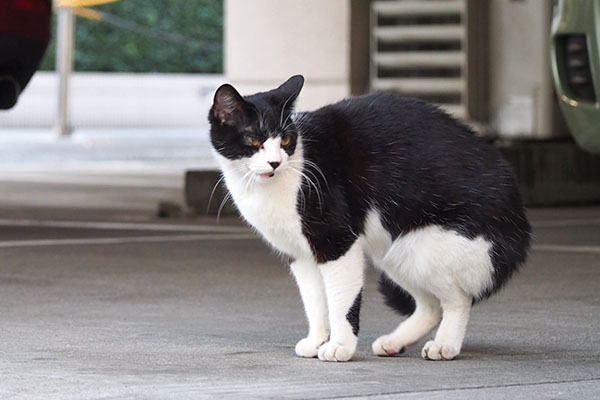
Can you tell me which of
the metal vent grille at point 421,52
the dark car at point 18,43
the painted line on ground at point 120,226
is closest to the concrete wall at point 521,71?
the metal vent grille at point 421,52

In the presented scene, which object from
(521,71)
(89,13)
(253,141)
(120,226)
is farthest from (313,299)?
(89,13)

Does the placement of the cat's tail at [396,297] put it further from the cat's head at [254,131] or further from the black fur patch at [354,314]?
the cat's head at [254,131]

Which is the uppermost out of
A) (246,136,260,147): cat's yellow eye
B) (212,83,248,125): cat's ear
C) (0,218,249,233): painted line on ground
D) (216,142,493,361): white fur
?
(212,83,248,125): cat's ear

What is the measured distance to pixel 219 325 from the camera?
18.6 ft

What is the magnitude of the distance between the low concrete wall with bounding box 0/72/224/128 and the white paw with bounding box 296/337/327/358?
2694 cm

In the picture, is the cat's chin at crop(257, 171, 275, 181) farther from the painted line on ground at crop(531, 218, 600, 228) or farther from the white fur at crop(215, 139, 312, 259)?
the painted line on ground at crop(531, 218, 600, 228)

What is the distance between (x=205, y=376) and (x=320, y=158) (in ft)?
3.04

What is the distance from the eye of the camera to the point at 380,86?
1659cm

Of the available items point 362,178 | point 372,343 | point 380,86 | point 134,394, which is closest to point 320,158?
point 362,178

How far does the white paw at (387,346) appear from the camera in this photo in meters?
4.96

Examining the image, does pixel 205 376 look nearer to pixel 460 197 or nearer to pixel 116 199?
pixel 460 197

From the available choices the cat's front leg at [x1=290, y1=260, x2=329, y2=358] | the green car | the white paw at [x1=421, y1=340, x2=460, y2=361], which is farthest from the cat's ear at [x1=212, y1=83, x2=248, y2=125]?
the green car

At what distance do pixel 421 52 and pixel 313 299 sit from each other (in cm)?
1231

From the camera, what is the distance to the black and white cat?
478 cm
